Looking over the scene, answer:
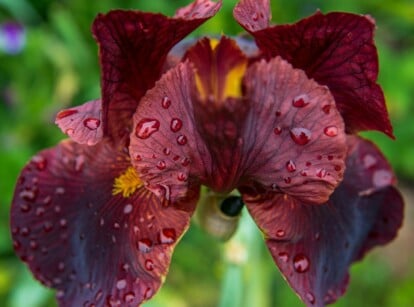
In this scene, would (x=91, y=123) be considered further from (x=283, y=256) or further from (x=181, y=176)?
(x=283, y=256)

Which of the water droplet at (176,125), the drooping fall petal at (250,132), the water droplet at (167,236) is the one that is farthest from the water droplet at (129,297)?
the water droplet at (176,125)

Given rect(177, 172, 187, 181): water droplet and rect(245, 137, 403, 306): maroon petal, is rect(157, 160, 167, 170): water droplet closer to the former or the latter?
rect(177, 172, 187, 181): water droplet

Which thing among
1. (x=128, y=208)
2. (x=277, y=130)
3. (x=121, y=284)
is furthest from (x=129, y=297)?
(x=277, y=130)

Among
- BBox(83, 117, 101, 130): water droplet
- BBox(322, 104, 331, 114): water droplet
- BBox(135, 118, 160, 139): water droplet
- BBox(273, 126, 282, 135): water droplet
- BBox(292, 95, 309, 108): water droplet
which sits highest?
BBox(135, 118, 160, 139): water droplet

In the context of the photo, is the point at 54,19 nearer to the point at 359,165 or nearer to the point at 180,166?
the point at 359,165

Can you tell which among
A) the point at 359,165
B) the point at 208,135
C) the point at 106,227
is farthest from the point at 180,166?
the point at 359,165

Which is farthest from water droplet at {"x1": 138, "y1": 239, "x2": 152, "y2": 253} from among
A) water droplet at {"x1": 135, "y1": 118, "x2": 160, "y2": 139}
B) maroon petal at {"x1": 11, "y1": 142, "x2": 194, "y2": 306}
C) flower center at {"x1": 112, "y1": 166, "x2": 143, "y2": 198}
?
water droplet at {"x1": 135, "y1": 118, "x2": 160, "y2": 139}
